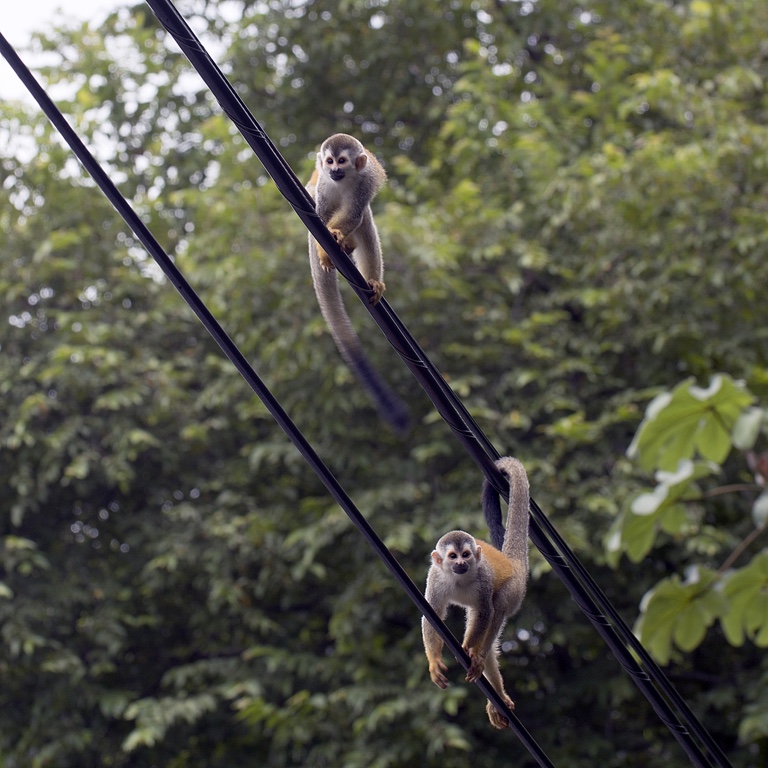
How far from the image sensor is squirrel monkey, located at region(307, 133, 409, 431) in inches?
112

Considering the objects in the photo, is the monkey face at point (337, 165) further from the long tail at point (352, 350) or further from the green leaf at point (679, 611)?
the green leaf at point (679, 611)

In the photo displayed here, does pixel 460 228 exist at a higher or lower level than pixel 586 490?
higher

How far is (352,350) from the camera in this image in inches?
104

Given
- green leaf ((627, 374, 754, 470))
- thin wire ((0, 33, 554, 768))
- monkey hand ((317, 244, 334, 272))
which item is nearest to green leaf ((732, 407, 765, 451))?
green leaf ((627, 374, 754, 470))

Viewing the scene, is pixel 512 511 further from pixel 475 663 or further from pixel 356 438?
pixel 356 438

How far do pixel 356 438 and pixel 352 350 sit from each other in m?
3.33

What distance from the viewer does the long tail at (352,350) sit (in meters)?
2.38

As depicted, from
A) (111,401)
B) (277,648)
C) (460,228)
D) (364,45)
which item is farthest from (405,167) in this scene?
(277,648)

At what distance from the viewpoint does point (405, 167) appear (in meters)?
6.35

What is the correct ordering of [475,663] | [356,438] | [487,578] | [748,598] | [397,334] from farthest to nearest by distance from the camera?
[356,438] < [748,598] < [487,578] < [475,663] < [397,334]

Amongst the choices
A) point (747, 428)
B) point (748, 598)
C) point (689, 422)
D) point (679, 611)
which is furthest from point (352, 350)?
point (748, 598)

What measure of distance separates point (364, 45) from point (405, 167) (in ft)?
5.54

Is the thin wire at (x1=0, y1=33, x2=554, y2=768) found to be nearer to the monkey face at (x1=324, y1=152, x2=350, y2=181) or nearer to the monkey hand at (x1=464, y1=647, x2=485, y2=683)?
the monkey hand at (x1=464, y1=647, x2=485, y2=683)

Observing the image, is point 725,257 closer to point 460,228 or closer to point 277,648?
Answer: point 460,228
